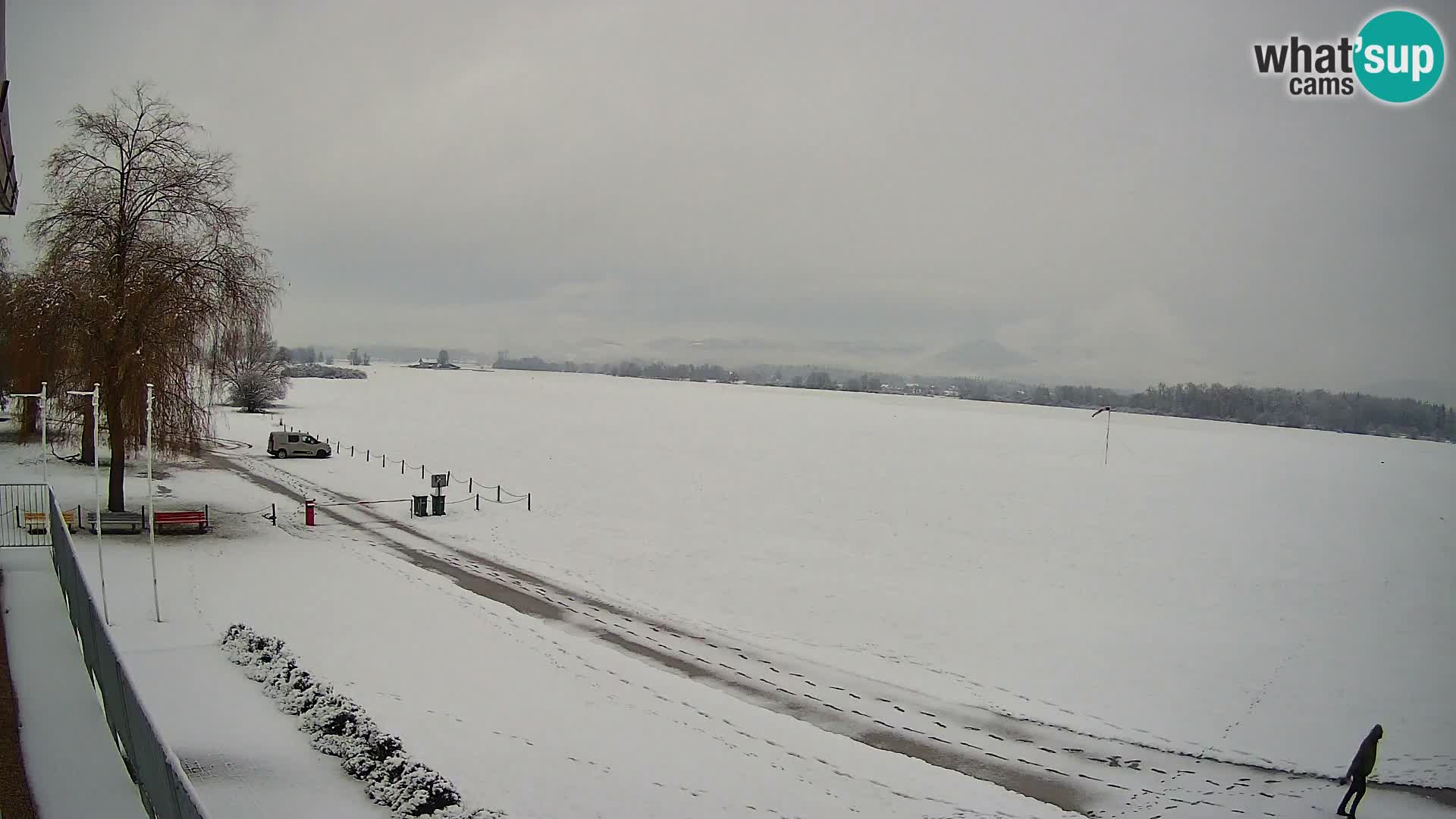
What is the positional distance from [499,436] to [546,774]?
1877 inches

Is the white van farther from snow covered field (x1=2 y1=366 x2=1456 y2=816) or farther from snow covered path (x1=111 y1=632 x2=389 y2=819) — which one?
snow covered path (x1=111 y1=632 x2=389 y2=819)

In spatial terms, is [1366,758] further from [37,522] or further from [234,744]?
[37,522]

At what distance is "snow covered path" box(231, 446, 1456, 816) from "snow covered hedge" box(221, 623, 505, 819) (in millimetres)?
5680

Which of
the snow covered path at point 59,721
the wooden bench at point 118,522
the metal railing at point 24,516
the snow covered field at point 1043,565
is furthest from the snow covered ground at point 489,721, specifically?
the wooden bench at point 118,522

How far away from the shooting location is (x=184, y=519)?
23.1m

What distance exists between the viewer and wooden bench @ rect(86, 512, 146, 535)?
75.0ft

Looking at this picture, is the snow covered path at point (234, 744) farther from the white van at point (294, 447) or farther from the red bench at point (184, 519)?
the white van at point (294, 447)

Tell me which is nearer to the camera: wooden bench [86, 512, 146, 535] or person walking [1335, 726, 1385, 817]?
person walking [1335, 726, 1385, 817]

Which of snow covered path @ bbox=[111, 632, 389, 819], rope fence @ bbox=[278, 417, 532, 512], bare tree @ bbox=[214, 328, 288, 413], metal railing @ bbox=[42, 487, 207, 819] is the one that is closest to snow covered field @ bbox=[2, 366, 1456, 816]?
rope fence @ bbox=[278, 417, 532, 512]

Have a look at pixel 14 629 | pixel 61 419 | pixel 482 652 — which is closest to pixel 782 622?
pixel 482 652

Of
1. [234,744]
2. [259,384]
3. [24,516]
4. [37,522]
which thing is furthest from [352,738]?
[259,384]

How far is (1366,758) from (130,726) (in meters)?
15.1

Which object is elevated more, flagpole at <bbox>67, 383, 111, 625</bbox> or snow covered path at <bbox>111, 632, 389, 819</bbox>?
flagpole at <bbox>67, 383, 111, 625</bbox>

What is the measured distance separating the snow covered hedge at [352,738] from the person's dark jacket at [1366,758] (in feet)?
37.0
